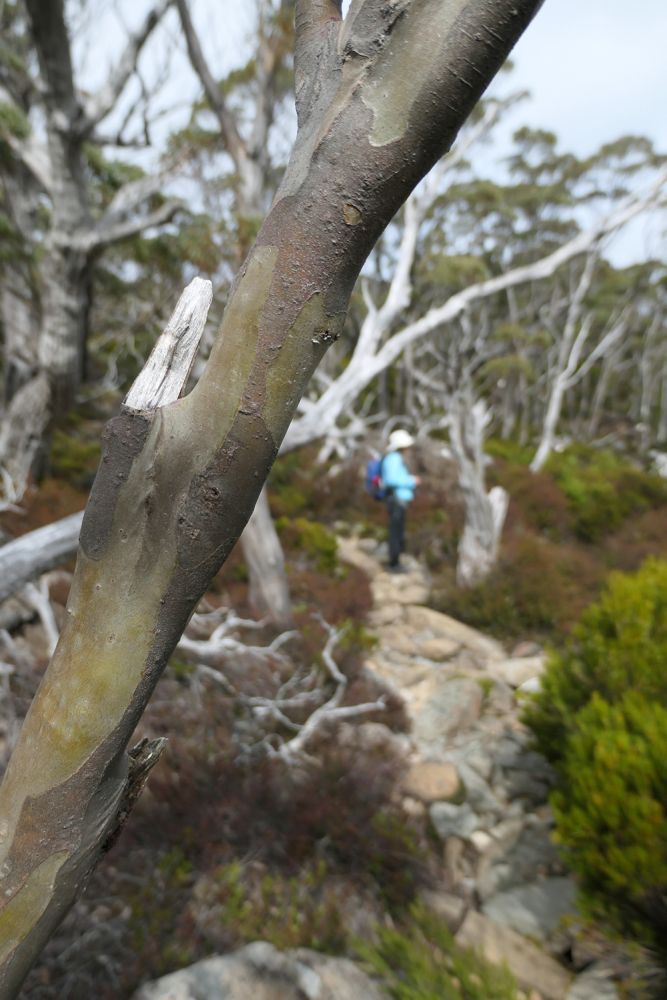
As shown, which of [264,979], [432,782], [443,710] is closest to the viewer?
[264,979]

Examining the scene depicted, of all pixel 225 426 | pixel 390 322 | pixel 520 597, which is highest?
pixel 390 322

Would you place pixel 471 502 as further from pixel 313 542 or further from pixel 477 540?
pixel 313 542

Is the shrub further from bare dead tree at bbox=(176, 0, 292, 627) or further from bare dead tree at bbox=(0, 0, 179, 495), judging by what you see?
bare dead tree at bbox=(0, 0, 179, 495)

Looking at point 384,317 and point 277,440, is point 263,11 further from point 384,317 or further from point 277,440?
point 277,440

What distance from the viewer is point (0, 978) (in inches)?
29.9

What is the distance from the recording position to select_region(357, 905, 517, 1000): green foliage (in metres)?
2.09

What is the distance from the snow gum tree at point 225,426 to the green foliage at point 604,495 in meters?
9.37

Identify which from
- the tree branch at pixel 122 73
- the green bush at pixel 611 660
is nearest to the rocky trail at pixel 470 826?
the green bush at pixel 611 660

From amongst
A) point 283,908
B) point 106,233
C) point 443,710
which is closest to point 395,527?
point 443,710

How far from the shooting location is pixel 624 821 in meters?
2.56

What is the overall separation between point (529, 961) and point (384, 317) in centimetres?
376

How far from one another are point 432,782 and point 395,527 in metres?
3.64

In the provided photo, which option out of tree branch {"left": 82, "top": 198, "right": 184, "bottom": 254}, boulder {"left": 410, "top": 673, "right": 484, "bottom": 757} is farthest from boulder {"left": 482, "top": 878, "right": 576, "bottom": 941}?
tree branch {"left": 82, "top": 198, "right": 184, "bottom": 254}

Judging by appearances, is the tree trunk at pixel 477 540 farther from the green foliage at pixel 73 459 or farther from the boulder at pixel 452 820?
the green foliage at pixel 73 459
